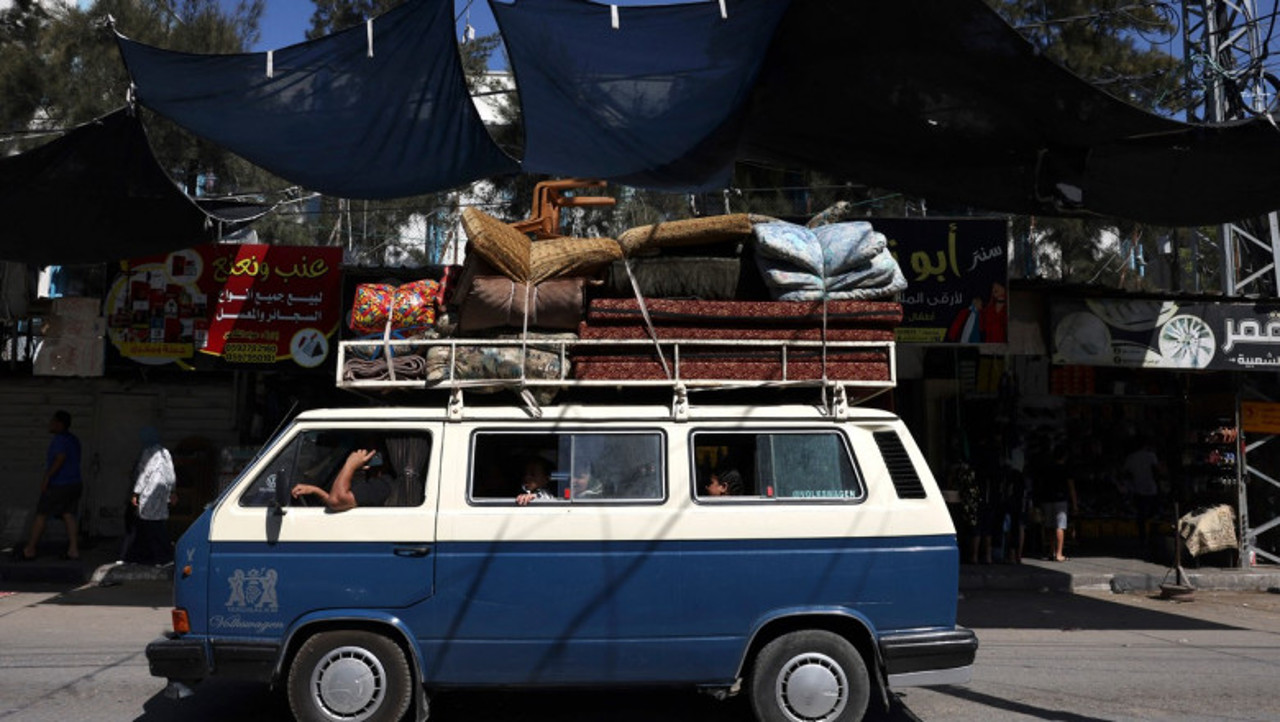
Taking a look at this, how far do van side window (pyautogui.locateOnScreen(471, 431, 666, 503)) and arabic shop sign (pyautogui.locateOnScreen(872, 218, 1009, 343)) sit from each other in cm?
755

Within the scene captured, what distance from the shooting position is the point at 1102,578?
492 inches

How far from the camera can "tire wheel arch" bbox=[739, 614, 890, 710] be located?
18.0ft

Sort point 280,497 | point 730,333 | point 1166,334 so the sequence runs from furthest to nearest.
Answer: point 1166,334
point 730,333
point 280,497

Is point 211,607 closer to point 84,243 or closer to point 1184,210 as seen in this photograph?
point 84,243

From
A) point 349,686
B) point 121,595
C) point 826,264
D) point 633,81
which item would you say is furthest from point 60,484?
point 826,264

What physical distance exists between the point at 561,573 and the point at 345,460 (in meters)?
1.37

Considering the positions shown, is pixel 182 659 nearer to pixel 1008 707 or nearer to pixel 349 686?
pixel 349 686

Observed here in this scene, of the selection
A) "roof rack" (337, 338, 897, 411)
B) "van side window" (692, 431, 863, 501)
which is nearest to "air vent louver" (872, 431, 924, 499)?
"van side window" (692, 431, 863, 501)

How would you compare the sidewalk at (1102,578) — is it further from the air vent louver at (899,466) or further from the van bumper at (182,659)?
the van bumper at (182,659)

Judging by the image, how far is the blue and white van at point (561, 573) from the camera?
534cm

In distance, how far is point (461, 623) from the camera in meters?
5.33

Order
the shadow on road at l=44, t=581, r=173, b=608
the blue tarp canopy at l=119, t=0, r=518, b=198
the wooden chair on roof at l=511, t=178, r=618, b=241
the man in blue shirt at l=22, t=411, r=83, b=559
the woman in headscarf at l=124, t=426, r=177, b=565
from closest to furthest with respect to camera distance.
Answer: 1. the blue tarp canopy at l=119, t=0, r=518, b=198
2. the wooden chair on roof at l=511, t=178, r=618, b=241
3. the shadow on road at l=44, t=581, r=173, b=608
4. the woman in headscarf at l=124, t=426, r=177, b=565
5. the man in blue shirt at l=22, t=411, r=83, b=559

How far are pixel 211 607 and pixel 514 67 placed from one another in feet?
15.9

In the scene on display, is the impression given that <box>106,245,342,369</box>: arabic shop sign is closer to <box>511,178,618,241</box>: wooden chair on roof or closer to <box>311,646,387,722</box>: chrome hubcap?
<box>511,178,618,241</box>: wooden chair on roof
